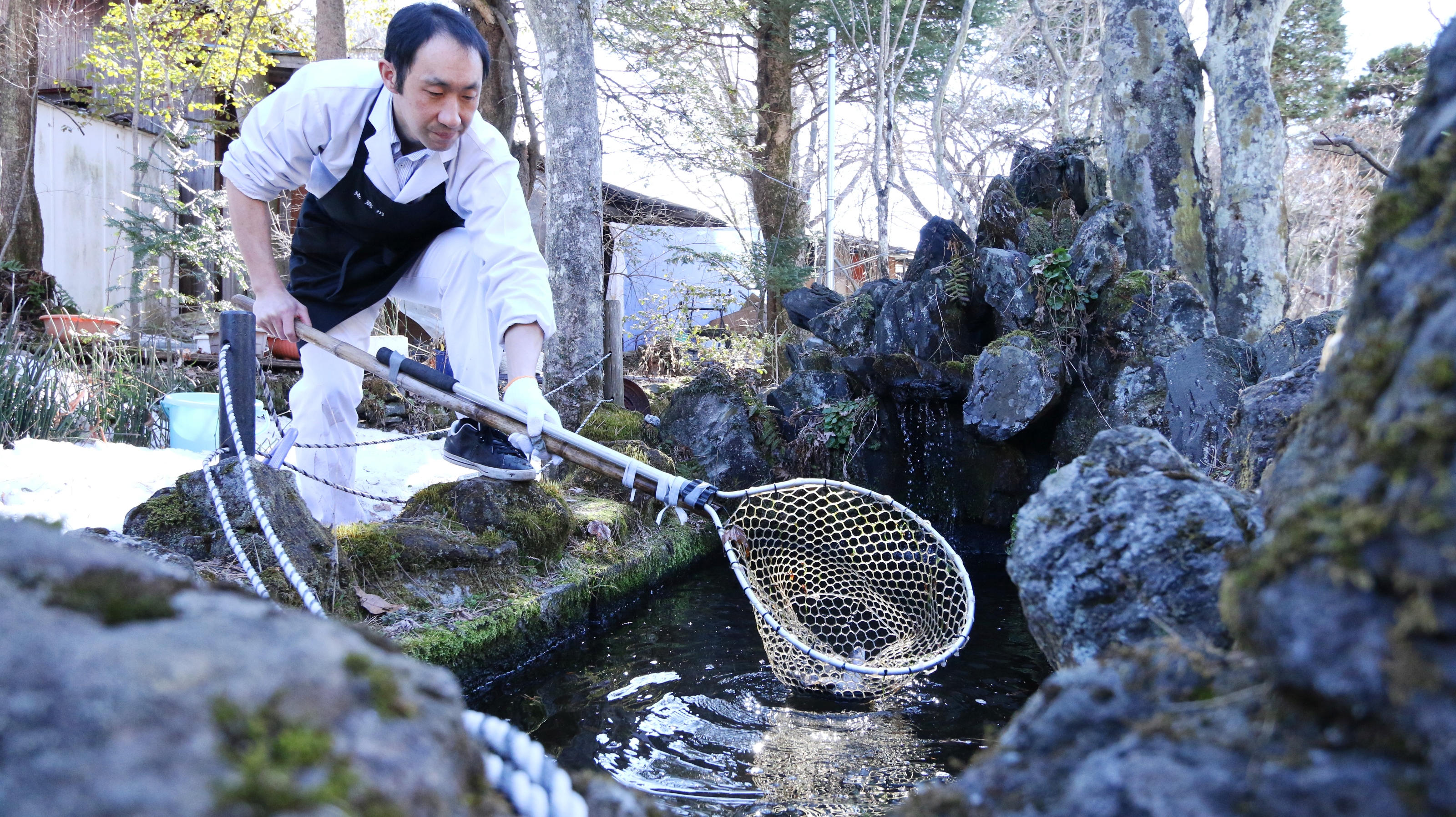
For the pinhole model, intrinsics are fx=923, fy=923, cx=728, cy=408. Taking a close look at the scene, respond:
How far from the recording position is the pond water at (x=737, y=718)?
2803mm

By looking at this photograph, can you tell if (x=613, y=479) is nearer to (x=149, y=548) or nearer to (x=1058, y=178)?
(x=149, y=548)

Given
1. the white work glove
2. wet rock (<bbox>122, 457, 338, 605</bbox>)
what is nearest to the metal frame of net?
the white work glove

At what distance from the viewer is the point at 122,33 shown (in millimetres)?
12156

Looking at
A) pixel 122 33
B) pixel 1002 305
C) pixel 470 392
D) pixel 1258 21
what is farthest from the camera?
pixel 122 33

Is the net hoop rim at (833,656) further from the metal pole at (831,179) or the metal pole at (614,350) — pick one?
the metal pole at (831,179)

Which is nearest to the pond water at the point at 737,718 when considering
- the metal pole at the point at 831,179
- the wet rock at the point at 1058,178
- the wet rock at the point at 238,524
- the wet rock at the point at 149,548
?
the wet rock at the point at 238,524

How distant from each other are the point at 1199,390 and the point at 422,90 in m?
4.51

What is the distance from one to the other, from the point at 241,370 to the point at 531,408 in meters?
1.42

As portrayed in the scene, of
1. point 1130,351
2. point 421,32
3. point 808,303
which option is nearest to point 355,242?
point 421,32

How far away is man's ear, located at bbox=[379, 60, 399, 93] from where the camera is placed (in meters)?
3.71

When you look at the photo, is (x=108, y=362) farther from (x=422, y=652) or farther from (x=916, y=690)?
(x=916, y=690)

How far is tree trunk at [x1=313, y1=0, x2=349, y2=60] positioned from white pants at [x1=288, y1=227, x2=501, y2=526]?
748 cm

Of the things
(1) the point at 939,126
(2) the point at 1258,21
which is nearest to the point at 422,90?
(2) the point at 1258,21

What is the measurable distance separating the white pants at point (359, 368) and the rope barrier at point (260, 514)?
1.58 ft
